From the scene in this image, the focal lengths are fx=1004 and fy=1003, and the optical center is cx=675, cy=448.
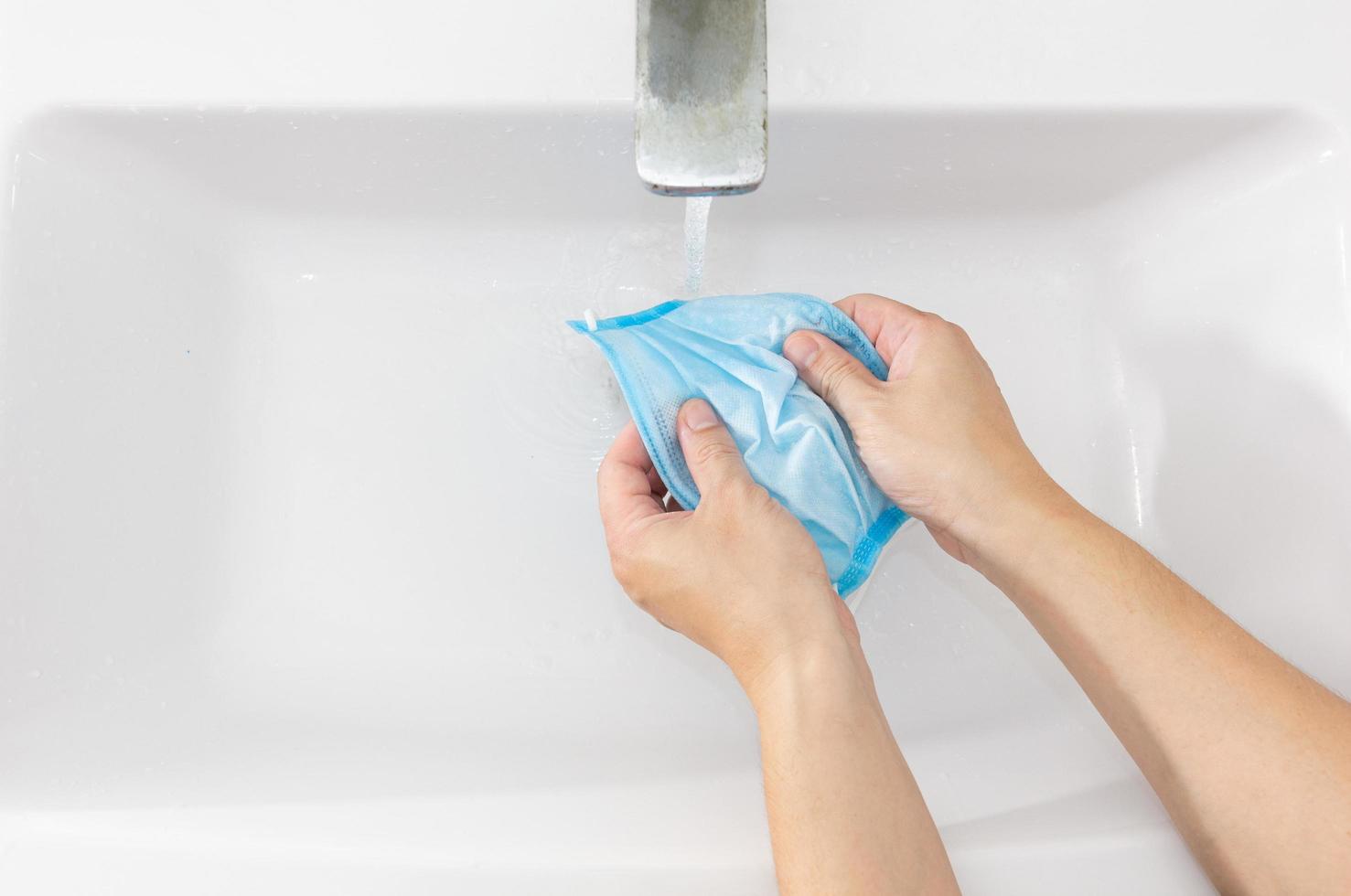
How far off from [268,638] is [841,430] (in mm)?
447

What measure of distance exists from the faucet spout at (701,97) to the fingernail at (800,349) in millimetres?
128

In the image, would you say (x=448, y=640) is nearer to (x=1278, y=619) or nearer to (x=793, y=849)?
(x=793, y=849)

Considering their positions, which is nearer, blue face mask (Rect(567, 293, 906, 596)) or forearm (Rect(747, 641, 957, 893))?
forearm (Rect(747, 641, 957, 893))

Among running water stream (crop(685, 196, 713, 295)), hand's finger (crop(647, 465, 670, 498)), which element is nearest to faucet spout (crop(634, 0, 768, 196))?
running water stream (crop(685, 196, 713, 295))

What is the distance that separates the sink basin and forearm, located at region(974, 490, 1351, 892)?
49 millimetres

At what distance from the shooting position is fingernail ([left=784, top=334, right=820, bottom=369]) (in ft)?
2.05

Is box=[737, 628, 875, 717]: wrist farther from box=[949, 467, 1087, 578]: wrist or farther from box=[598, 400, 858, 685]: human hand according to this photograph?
box=[949, 467, 1087, 578]: wrist

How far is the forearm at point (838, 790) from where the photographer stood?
0.48m

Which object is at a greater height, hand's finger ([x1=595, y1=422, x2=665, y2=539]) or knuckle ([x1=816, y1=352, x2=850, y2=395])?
knuckle ([x1=816, y1=352, x2=850, y2=395])

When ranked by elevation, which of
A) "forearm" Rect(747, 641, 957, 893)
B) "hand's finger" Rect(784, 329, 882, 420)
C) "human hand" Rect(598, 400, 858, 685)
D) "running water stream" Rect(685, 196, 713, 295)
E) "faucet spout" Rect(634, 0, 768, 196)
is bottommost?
"forearm" Rect(747, 641, 957, 893)

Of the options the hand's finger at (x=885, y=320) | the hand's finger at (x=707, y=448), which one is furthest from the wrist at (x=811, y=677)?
the hand's finger at (x=885, y=320)

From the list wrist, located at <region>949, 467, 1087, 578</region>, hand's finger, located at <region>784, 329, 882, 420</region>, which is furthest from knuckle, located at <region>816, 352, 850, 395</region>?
wrist, located at <region>949, 467, 1087, 578</region>

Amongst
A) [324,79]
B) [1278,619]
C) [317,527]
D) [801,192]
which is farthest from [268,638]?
[1278,619]

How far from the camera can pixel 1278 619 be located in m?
0.69
